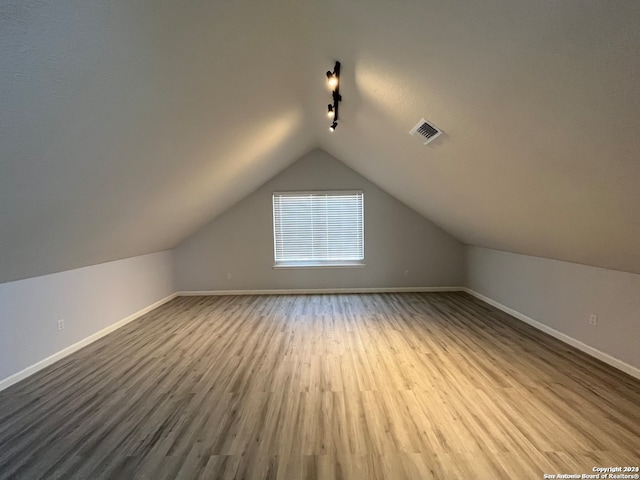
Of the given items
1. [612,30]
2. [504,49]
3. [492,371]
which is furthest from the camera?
[492,371]

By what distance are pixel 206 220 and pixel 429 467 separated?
5247 mm

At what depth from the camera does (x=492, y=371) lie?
Answer: 2.96 m

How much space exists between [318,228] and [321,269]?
0.84 m

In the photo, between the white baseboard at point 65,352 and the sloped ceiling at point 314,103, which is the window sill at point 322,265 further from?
the sloped ceiling at point 314,103

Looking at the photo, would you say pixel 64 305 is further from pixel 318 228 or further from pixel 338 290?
pixel 338 290

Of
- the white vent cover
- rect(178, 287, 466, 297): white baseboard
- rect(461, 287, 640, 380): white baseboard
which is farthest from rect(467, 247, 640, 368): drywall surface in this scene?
the white vent cover

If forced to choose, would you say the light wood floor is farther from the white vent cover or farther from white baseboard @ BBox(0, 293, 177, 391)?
the white vent cover

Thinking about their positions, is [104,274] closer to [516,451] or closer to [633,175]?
[516,451]

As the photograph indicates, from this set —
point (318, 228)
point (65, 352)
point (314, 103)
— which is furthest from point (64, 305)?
point (318, 228)

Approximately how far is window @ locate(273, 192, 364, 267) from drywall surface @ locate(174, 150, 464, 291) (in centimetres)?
14

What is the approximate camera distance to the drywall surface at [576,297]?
285 centimetres

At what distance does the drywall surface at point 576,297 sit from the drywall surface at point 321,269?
4.26ft

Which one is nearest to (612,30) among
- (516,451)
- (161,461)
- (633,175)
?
(633,175)

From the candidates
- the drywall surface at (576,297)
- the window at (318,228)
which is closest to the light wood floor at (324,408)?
the drywall surface at (576,297)
